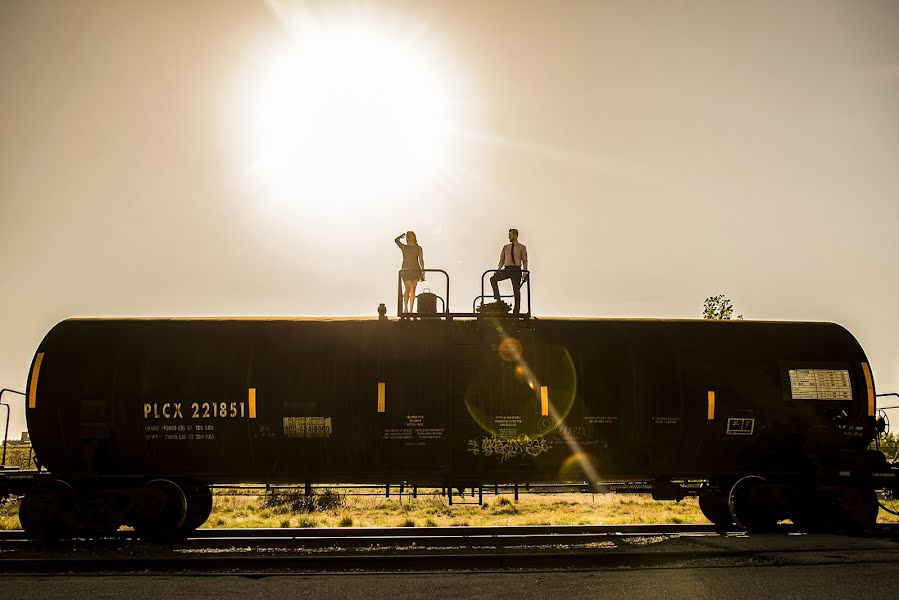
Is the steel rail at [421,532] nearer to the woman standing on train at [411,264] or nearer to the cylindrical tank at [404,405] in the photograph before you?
the cylindrical tank at [404,405]

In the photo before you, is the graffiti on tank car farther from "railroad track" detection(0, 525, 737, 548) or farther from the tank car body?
"railroad track" detection(0, 525, 737, 548)

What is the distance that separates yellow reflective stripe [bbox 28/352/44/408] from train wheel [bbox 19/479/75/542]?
4.51 ft

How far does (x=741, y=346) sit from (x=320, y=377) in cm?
764

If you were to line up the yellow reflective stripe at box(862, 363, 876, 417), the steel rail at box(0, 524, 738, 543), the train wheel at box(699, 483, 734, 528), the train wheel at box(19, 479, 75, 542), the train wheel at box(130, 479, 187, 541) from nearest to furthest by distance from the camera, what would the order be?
the train wheel at box(19, 479, 75, 542)
the train wheel at box(130, 479, 187, 541)
the steel rail at box(0, 524, 738, 543)
the yellow reflective stripe at box(862, 363, 876, 417)
the train wheel at box(699, 483, 734, 528)

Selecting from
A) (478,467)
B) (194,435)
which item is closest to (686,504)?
(478,467)

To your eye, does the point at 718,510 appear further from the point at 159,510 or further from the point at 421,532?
the point at 159,510

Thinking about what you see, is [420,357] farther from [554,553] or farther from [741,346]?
[741,346]

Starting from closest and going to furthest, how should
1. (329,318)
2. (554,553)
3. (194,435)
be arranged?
(554,553)
(194,435)
(329,318)

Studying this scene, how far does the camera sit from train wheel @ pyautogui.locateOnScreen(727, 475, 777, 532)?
11500mm

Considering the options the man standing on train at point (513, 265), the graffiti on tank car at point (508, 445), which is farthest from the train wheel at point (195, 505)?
the man standing on train at point (513, 265)

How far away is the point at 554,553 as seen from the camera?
964cm

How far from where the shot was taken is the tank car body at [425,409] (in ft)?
35.7

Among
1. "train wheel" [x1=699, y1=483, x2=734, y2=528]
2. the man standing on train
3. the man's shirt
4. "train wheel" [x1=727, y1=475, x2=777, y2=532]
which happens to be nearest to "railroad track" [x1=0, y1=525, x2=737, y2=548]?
"train wheel" [x1=699, y1=483, x2=734, y2=528]

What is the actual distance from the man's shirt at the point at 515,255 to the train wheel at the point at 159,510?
7.16 metres
